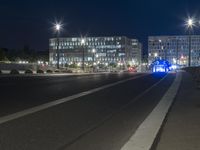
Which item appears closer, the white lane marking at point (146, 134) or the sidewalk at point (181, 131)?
the white lane marking at point (146, 134)

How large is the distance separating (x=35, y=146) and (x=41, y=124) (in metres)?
3.34

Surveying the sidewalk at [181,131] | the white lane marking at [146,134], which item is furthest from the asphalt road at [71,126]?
the sidewalk at [181,131]

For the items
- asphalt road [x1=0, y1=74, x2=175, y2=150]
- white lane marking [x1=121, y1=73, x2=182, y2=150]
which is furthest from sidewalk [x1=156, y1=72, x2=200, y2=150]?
asphalt road [x1=0, y1=74, x2=175, y2=150]

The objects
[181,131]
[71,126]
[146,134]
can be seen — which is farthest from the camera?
[71,126]

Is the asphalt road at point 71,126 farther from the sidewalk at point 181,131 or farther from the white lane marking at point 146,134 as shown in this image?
the sidewalk at point 181,131

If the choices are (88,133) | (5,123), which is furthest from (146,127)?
(5,123)

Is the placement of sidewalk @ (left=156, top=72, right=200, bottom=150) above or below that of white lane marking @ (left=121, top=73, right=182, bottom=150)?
below

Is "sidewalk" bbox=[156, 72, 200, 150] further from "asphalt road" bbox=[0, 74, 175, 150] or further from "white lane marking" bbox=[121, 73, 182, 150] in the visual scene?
"asphalt road" bbox=[0, 74, 175, 150]

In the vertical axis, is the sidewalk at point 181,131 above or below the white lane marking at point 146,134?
below

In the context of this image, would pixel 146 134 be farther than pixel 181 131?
No

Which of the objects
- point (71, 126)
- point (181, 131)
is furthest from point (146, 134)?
point (71, 126)

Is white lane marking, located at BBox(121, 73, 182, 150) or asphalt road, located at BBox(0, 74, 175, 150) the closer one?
white lane marking, located at BBox(121, 73, 182, 150)

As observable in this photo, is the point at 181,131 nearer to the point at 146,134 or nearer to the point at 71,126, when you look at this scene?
the point at 146,134

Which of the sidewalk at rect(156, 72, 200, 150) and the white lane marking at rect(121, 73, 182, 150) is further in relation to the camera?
the sidewalk at rect(156, 72, 200, 150)
